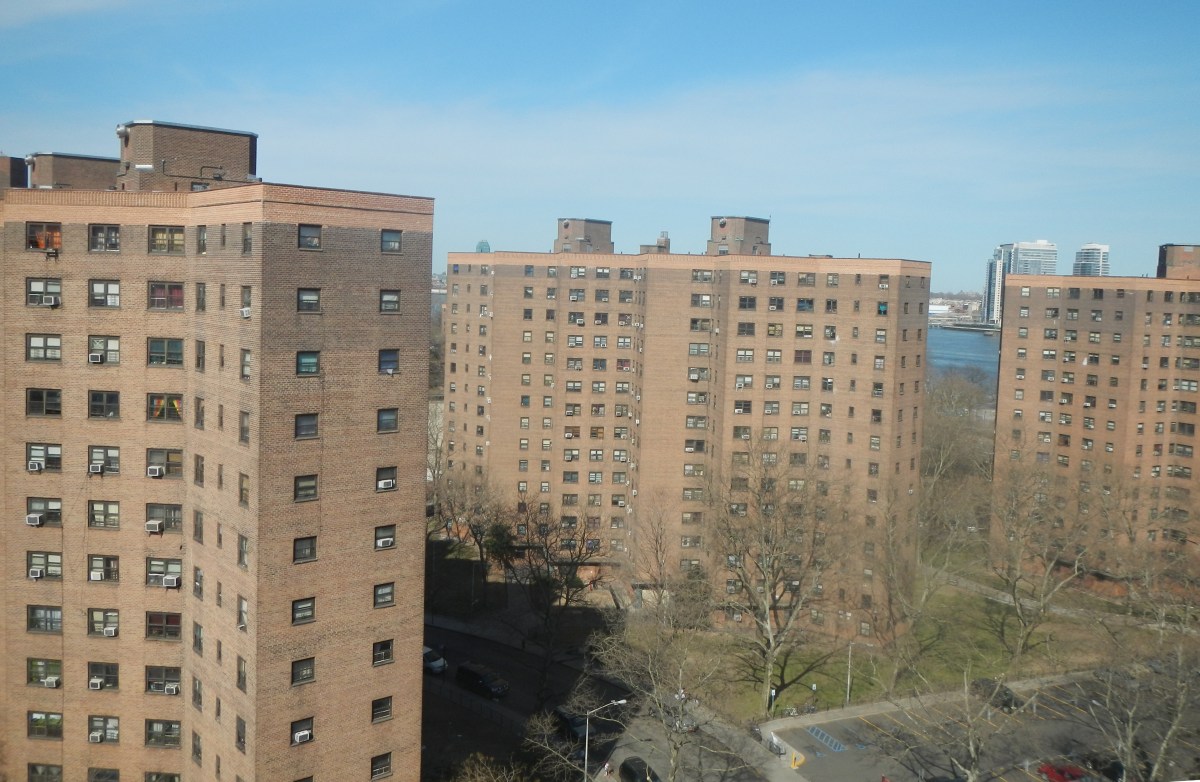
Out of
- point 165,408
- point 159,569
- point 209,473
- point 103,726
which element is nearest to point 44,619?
point 103,726

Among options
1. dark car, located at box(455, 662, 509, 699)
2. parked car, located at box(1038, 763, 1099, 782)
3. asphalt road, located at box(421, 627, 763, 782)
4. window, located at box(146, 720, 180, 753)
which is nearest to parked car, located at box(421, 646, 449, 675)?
asphalt road, located at box(421, 627, 763, 782)

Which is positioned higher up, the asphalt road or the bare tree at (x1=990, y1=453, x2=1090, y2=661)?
the bare tree at (x1=990, y1=453, x2=1090, y2=661)

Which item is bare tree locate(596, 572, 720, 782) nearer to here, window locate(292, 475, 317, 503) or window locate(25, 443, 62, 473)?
window locate(292, 475, 317, 503)

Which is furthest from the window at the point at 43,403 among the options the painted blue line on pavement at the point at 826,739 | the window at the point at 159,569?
the painted blue line on pavement at the point at 826,739

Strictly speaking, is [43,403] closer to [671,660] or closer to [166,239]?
[166,239]

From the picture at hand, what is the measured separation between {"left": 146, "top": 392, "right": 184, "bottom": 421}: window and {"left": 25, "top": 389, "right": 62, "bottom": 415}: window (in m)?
2.31

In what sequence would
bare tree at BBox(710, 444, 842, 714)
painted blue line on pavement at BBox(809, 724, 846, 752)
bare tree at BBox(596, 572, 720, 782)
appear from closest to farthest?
bare tree at BBox(596, 572, 720, 782) < painted blue line on pavement at BBox(809, 724, 846, 752) < bare tree at BBox(710, 444, 842, 714)

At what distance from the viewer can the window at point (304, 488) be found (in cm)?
2097

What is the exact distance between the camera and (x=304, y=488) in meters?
21.2

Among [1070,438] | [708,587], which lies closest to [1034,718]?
[708,587]

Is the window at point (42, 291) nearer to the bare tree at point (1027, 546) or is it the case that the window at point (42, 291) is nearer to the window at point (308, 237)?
the window at point (308, 237)

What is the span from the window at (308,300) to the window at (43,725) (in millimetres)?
13650

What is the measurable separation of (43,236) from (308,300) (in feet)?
28.5

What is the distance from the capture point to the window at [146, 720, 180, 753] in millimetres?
24719
